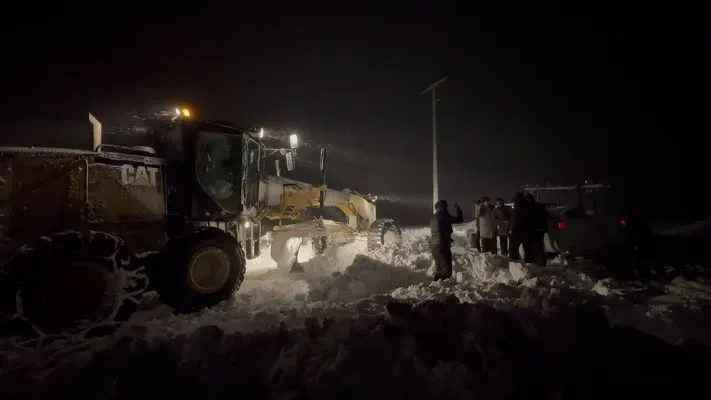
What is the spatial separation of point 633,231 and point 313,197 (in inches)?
297

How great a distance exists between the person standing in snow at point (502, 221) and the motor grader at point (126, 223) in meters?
5.27

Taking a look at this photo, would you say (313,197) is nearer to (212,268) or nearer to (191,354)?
(212,268)

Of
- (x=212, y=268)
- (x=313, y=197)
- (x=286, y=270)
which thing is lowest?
(x=286, y=270)

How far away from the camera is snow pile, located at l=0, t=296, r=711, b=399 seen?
3062 millimetres

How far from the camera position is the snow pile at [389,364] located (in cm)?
306

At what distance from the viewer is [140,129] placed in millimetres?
Result: 7297

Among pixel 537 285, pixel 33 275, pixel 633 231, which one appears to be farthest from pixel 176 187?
pixel 633 231

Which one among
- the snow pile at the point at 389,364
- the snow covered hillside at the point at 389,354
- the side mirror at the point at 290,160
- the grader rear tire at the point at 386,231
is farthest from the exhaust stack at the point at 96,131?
the grader rear tire at the point at 386,231

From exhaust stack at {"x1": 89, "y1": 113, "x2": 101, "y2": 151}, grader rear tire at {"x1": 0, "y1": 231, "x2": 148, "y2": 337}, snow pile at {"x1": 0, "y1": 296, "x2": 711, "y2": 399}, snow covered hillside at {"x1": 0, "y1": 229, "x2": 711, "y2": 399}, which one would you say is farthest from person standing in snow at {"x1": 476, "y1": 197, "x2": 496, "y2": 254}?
exhaust stack at {"x1": 89, "y1": 113, "x2": 101, "y2": 151}

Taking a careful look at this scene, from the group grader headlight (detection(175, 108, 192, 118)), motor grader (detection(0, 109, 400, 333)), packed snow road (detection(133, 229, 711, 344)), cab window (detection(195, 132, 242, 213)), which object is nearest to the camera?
motor grader (detection(0, 109, 400, 333))

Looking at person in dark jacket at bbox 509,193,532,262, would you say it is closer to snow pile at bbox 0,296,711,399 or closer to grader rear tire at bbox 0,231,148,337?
snow pile at bbox 0,296,711,399

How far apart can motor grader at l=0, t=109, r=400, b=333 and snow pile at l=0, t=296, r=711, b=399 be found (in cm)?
128

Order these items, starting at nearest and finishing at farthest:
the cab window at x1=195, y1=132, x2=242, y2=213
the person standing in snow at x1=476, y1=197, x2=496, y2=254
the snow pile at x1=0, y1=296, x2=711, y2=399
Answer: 1. the snow pile at x1=0, y1=296, x2=711, y2=399
2. the cab window at x1=195, y1=132, x2=242, y2=213
3. the person standing in snow at x1=476, y1=197, x2=496, y2=254

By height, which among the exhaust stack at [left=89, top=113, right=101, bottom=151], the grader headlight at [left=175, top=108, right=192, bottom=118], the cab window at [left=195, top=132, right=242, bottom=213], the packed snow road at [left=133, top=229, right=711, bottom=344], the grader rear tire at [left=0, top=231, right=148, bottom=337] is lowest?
the packed snow road at [left=133, top=229, right=711, bottom=344]
